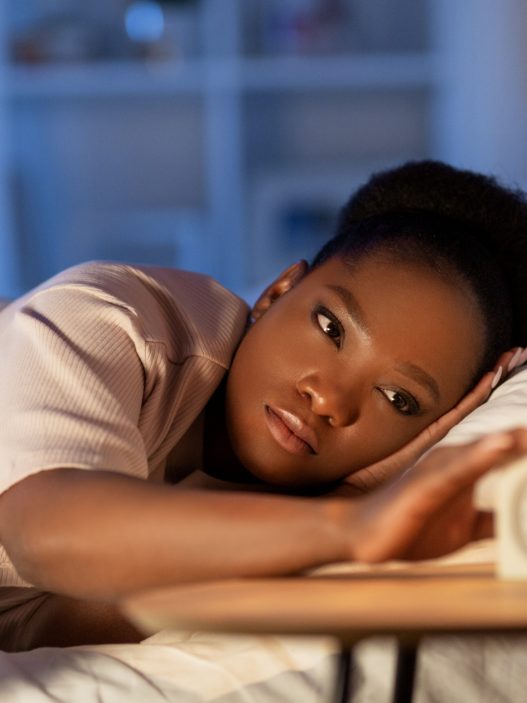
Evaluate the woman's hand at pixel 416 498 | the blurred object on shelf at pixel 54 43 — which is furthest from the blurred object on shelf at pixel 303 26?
the woman's hand at pixel 416 498

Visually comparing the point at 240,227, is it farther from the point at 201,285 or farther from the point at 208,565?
the point at 208,565

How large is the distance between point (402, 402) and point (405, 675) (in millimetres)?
523

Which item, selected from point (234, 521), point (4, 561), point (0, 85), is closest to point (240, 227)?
point (0, 85)

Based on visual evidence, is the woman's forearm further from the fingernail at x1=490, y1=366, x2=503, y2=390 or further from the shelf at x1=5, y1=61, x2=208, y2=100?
the shelf at x1=5, y1=61, x2=208, y2=100

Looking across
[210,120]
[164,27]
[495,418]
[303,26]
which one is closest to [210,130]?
[210,120]

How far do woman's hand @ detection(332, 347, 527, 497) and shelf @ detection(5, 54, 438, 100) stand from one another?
11.4 ft

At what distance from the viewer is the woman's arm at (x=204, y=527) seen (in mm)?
767

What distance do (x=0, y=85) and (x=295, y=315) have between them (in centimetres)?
354

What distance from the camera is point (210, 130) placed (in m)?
4.70

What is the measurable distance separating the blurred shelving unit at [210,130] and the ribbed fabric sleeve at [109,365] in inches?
129

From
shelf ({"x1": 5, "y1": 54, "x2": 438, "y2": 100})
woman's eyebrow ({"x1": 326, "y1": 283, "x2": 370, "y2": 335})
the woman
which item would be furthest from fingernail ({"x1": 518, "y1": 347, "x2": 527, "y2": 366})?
shelf ({"x1": 5, "y1": 54, "x2": 438, "y2": 100})

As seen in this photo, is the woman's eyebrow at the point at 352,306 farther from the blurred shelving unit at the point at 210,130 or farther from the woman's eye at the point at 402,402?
the blurred shelving unit at the point at 210,130

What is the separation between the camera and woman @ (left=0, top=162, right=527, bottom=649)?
81 cm

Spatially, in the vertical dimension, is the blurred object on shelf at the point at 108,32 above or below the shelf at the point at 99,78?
above
